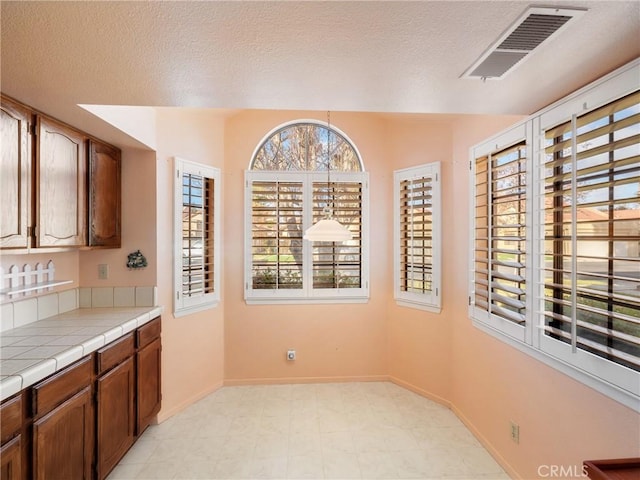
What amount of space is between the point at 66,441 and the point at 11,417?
1.41 ft

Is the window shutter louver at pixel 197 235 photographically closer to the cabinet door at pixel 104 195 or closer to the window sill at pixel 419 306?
the cabinet door at pixel 104 195

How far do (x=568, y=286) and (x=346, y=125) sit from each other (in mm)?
2620

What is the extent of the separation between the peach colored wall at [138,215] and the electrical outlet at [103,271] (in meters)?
0.08

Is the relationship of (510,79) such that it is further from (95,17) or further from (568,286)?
(95,17)

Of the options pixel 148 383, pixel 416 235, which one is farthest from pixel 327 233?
pixel 148 383

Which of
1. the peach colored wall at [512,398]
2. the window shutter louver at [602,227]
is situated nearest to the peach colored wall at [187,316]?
the peach colored wall at [512,398]

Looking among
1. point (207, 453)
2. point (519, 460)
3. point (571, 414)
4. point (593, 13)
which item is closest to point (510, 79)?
point (593, 13)

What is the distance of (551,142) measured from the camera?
6.03 feet

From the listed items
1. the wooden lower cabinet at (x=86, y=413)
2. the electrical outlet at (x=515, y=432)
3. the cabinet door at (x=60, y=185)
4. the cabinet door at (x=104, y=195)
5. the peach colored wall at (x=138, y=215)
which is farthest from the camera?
the peach colored wall at (x=138, y=215)

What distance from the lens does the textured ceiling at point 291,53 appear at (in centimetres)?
108

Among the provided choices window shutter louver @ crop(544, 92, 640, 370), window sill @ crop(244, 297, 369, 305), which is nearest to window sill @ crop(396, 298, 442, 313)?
window sill @ crop(244, 297, 369, 305)

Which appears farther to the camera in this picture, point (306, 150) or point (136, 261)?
point (306, 150)

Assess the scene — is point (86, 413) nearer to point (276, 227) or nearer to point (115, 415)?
point (115, 415)

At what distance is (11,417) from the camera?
4.40ft
